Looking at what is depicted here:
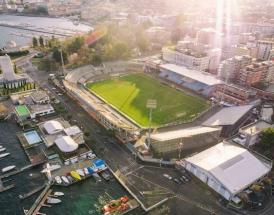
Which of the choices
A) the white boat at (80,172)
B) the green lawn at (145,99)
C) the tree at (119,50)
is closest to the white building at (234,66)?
the green lawn at (145,99)

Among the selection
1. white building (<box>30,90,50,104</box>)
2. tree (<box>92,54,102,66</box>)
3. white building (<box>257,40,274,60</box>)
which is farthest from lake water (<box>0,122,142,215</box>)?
white building (<box>257,40,274,60</box>)

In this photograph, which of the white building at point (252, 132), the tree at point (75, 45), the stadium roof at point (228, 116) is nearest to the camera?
the white building at point (252, 132)

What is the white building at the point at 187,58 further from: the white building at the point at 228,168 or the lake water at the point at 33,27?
the lake water at the point at 33,27

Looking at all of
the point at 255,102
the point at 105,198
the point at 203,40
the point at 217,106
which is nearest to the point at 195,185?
the point at 105,198

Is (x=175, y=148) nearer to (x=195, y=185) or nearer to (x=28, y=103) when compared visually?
(x=195, y=185)

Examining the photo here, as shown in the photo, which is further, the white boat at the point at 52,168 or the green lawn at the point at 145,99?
the green lawn at the point at 145,99

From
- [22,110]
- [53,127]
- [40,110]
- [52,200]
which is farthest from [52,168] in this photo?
[22,110]

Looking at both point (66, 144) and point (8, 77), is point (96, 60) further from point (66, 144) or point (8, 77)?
point (66, 144)
